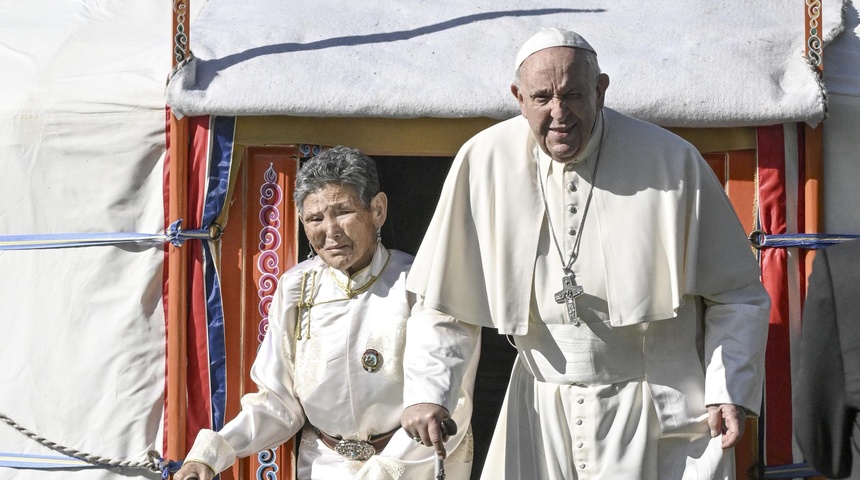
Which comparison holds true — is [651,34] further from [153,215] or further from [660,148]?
[153,215]

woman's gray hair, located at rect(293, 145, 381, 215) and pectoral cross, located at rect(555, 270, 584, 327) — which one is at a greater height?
woman's gray hair, located at rect(293, 145, 381, 215)

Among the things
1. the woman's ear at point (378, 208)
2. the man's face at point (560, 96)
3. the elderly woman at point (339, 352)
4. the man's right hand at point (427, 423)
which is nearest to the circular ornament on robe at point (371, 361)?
the elderly woman at point (339, 352)

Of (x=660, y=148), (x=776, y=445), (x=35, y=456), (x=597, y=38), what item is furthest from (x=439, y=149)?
(x=35, y=456)

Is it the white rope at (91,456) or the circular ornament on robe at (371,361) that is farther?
the white rope at (91,456)

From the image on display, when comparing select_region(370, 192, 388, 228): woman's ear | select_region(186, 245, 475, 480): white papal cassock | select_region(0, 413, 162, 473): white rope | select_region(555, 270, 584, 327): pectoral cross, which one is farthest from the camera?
select_region(0, 413, 162, 473): white rope

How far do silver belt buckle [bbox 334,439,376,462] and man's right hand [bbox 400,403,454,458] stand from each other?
792 mm

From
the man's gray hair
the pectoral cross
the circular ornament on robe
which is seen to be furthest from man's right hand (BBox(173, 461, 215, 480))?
the man's gray hair

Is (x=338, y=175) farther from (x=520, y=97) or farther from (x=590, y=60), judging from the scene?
(x=590, y=60)

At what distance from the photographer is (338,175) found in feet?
15.0

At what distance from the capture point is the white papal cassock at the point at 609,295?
3.78 m

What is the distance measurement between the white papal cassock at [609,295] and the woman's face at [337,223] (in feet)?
2.13

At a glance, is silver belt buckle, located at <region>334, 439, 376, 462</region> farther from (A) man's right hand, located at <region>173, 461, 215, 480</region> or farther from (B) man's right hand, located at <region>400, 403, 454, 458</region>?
(B) man's right hand, located at <region>400, 403, 454, 458</region>

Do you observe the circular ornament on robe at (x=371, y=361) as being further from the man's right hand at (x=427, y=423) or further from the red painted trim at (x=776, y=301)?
the red painted trim at (x=776, y=301)

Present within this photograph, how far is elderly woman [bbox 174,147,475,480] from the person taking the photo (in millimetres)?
4551
